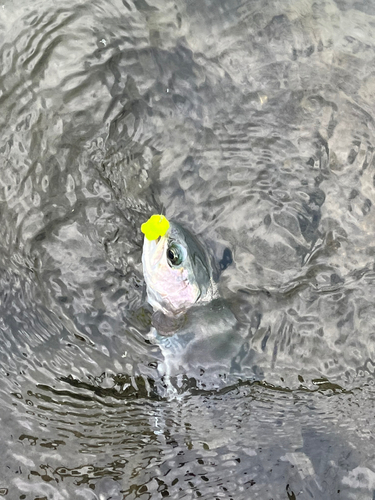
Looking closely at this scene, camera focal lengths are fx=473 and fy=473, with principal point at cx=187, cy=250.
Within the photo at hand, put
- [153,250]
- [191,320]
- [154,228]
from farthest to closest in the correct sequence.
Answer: [191,320], [153,250], [154,228]

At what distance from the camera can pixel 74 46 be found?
2559 mm

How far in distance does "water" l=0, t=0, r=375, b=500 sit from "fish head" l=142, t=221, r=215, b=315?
0.40 feet

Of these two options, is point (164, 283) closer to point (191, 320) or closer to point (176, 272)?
point (176, 272)

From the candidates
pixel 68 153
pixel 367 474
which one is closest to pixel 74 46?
pixel 68 153

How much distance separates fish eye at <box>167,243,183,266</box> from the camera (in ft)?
8.42

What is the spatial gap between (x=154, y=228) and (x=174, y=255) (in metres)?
0.24

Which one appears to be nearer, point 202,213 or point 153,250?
point 153,250

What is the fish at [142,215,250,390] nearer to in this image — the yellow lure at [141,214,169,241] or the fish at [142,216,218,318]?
the fish at [142,216,218,318]

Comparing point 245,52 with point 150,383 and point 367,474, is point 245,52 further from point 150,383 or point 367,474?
point 367,474

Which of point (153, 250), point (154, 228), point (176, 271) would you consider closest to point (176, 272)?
point (176, 271)

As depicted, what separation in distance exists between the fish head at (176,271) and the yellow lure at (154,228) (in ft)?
0.31

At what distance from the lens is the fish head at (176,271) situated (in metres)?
2.56

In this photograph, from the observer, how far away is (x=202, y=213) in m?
2.79

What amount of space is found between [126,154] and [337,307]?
152cm
